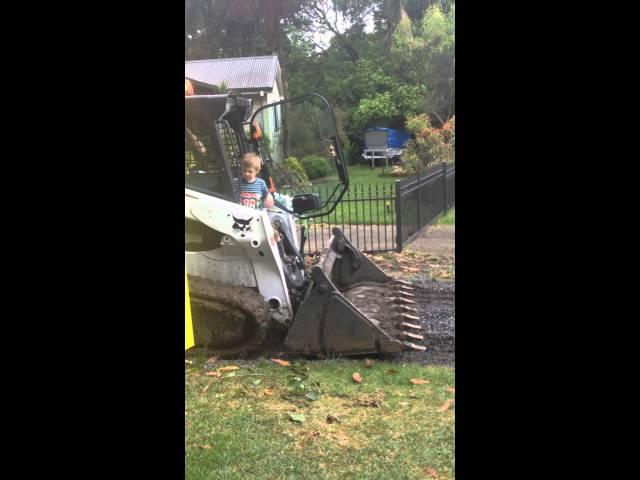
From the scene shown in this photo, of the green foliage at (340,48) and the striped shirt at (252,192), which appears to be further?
the striped shirt at (252,192)

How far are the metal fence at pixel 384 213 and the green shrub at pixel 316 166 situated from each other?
0.06m

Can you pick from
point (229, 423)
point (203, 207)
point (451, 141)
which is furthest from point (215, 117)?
point (229, 423)

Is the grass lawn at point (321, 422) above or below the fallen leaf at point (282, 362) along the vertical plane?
below

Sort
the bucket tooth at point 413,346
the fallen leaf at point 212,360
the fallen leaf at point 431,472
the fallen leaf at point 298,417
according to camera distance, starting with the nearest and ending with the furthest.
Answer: the fallen leaf at point 431,472 < the fallen leaf at point 298,417 < the bucket tooth at point 413,346 < the fallen leaf at point 212,360

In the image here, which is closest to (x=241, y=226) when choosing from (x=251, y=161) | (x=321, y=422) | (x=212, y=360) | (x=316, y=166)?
(x=251, y=161)

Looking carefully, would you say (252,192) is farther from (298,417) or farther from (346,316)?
(298,417)

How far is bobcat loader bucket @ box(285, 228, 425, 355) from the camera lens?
7.70ft

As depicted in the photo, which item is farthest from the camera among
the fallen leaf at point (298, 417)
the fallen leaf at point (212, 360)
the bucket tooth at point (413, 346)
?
the fallen leaf at point (212, 360)

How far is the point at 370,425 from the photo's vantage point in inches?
83.1

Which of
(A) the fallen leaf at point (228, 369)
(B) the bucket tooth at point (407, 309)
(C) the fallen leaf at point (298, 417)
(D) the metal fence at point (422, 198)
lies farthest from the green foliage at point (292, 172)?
(C) the fallen leaf at point (298, 417)

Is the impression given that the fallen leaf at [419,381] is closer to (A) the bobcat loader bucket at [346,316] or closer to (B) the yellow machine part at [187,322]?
(A) the bobcat loader bucket at [346,316]

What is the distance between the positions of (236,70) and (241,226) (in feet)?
1.96

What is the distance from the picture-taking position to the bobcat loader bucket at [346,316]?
7.70 feet

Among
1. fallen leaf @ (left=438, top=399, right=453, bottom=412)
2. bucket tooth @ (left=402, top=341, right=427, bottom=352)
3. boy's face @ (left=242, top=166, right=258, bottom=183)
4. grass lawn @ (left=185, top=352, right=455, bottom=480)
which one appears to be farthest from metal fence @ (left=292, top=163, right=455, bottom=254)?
fallen leaf @ (left=438, top=399, right=453, bottom=412)
